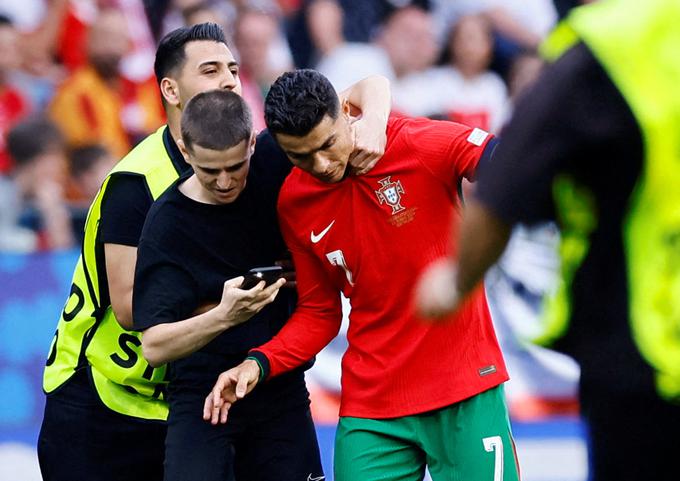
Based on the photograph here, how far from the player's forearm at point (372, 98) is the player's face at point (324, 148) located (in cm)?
17

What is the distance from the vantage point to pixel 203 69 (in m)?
4.45

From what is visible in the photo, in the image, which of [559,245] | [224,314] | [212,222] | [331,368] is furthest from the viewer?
[331,368]

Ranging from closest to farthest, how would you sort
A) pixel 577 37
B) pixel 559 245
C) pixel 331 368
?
pixel 577 37
pixel 559 245
pixel 331 368

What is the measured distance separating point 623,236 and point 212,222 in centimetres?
195

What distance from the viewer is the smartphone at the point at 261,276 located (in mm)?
3703

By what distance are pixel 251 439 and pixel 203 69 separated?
141 centimetres

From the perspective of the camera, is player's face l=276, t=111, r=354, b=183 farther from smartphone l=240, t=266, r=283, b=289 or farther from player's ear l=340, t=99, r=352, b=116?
smartphone l=240, t=266, r=283, b=289

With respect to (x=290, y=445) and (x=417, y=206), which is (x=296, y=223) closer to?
(x=417, y=206)

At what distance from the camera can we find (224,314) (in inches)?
146

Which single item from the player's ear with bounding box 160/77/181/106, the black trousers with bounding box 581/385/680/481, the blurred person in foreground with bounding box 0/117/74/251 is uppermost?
the blurred person in foreground with bounding box 0/117/74/251

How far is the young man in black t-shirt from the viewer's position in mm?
3814

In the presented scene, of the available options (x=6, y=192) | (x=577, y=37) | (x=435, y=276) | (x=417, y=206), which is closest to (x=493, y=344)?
(x=417, y=206)

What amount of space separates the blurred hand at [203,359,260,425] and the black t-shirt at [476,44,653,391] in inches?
62.4

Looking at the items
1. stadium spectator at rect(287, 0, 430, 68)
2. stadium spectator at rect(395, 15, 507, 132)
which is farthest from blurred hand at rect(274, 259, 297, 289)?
stadium spectator at rect(395, 15, 507, 132)
